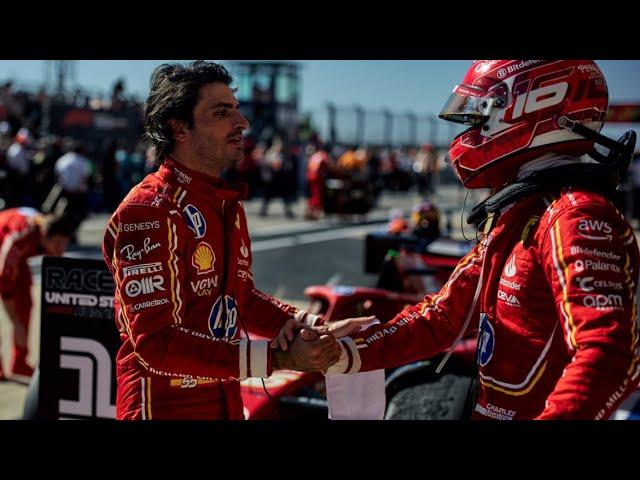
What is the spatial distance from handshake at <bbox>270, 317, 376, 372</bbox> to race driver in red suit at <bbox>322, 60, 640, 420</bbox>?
0.05m

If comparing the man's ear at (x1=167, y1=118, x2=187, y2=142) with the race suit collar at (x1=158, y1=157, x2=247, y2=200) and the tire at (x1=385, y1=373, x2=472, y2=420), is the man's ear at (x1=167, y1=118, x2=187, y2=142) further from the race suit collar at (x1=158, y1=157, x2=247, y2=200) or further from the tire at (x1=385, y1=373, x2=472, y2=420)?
the tire at (x1=385, y1=373, x2=472, y2=420)

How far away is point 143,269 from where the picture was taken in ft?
7.77

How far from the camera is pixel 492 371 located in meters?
2.20

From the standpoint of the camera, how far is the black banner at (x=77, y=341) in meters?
3.74

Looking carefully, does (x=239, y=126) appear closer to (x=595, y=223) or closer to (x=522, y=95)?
(x=522, y=95)

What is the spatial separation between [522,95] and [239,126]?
3.20 ft

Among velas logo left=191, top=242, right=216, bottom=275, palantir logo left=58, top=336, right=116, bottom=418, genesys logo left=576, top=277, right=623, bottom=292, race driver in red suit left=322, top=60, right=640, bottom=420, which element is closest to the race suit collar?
velas logo left=191, top=242, right=216, bottom=275

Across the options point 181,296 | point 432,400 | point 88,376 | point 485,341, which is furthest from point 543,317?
point 88,376

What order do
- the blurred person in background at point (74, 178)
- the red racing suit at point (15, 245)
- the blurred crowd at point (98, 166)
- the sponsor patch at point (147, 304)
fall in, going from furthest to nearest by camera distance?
the blurred crowd at point (98, 166) → the blurred person in background at point (74, 178) → the red racing suit at point (15, 245) → the sponsor patch at point (147, 304)

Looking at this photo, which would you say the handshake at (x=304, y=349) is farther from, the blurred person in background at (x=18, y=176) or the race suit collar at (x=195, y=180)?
the blurred person in background at (x=18, y=176)

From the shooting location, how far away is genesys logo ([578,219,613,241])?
187 centimetres

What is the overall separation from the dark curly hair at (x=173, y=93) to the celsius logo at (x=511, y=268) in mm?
1189

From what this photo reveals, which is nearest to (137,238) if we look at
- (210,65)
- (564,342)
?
(210,65)

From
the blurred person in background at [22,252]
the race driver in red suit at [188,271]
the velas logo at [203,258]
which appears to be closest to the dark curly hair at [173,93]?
the race driver in red suit at [188,271]
